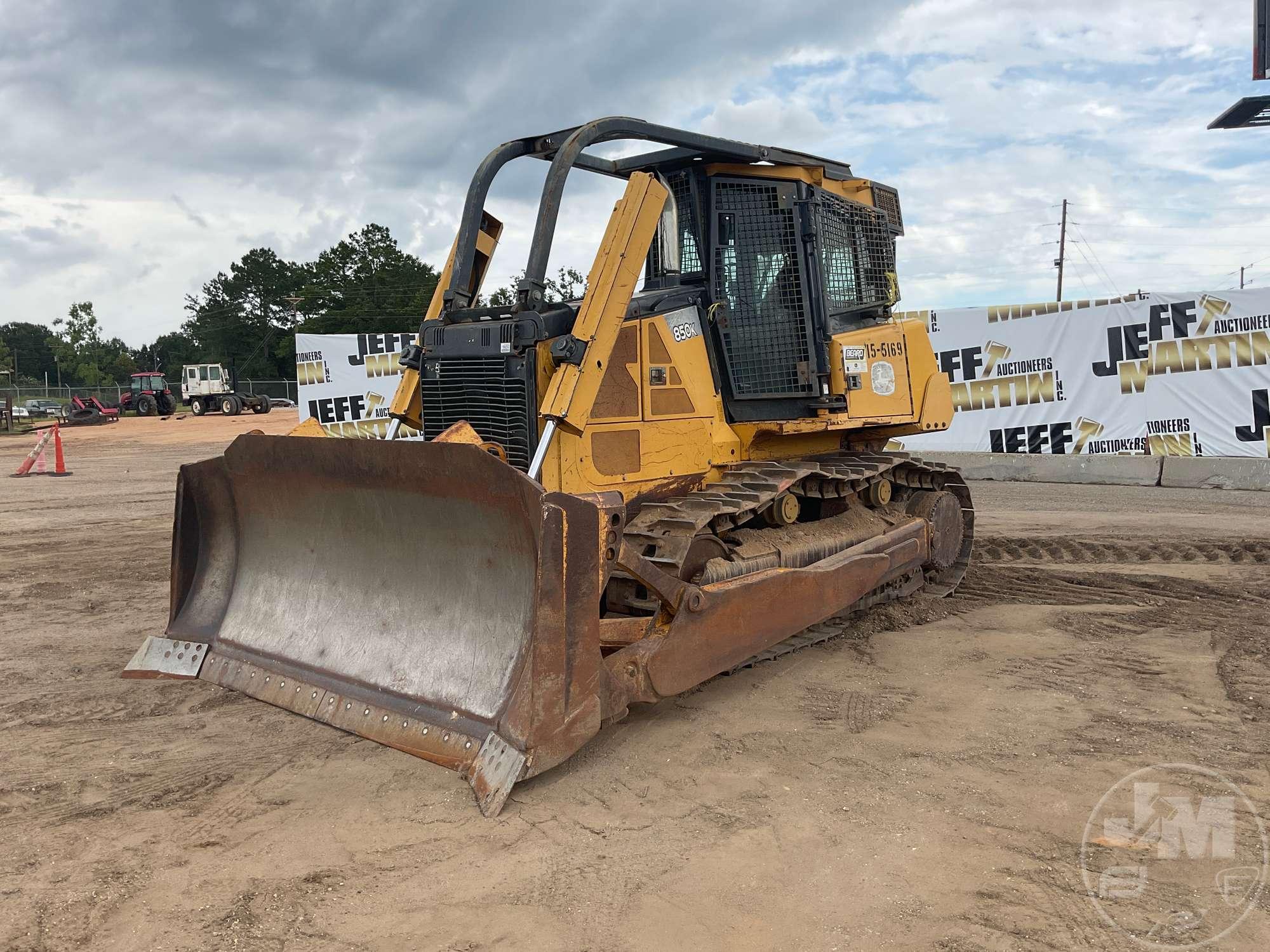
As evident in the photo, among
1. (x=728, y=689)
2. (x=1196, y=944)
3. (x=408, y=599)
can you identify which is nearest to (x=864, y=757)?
(x=728, y=689)

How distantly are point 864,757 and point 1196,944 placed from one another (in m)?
1.48

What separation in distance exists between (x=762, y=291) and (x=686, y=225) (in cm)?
60

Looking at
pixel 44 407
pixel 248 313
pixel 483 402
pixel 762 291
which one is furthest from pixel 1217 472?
pixel 248 313

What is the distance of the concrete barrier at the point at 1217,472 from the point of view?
11.9 m

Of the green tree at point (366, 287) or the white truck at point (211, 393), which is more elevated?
the green tree at point (366, 287)

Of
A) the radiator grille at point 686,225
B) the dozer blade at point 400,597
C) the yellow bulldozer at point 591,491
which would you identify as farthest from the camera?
the radiator grille at point 686,225

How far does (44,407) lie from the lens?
45.9 meters

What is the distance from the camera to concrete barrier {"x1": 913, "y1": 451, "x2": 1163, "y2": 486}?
12789mm

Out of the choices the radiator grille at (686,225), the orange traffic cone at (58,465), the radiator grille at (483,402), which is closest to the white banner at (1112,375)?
the radiator grille at (483,402)

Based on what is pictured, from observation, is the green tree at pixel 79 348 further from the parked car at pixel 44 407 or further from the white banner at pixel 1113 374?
the white banner at pixel 1113 374

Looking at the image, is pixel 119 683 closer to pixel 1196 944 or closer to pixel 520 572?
pixel 520 572

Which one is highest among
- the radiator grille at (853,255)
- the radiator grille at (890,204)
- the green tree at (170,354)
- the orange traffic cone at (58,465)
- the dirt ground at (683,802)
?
the green tree at (170,354)

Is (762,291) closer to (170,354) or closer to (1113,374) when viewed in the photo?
(1113,374)

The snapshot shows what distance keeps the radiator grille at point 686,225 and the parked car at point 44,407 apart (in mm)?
45038
